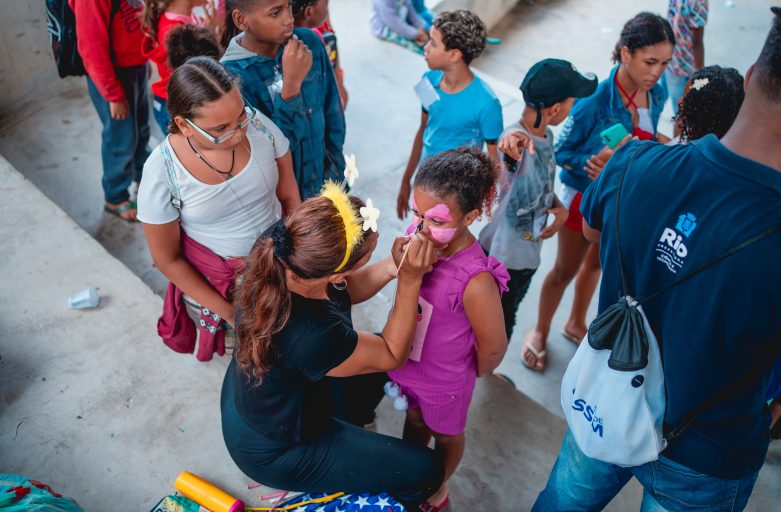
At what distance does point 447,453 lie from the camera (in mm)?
2375

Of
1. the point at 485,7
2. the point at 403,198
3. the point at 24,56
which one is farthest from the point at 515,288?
the point at 485,7

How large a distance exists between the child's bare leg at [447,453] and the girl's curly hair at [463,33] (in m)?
1.66

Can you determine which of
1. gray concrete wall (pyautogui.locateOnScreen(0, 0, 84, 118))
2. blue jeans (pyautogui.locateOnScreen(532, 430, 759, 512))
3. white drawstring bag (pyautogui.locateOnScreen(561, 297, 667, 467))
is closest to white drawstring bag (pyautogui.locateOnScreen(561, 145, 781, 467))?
white drawstring bag (pyautogui.locateOnScreen(561, 297, 667, 467))

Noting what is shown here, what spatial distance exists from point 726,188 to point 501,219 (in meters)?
1.17

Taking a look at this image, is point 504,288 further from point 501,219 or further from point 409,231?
point 501,219

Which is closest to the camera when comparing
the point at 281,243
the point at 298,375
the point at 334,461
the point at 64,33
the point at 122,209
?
the point at 281,243

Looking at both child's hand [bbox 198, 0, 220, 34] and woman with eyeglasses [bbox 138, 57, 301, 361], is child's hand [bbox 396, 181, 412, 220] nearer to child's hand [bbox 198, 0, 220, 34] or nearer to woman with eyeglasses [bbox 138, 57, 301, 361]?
woman with eyeglasses [bbox 138, 57, 301, 361]

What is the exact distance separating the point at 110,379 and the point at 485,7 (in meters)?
6.56

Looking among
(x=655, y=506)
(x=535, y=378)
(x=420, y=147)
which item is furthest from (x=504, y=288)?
(x=535, y=378)

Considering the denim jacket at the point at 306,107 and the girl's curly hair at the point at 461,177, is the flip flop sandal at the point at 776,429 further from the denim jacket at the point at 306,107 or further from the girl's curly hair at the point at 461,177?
the denim jacket at the point at 306,107

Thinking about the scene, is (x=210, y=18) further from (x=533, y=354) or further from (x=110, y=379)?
(x=533, y=354)

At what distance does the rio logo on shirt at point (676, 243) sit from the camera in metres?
1.52

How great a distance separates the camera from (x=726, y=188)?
1.46 metres

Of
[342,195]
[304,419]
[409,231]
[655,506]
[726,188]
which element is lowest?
[304,419]
